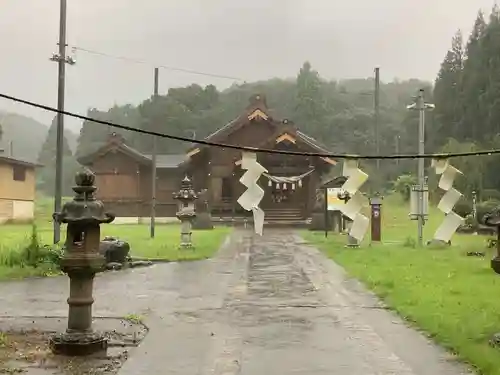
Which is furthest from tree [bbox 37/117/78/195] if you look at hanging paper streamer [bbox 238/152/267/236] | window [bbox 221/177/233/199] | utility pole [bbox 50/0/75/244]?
hanging paper streamer [bbox 238/152/267/236]

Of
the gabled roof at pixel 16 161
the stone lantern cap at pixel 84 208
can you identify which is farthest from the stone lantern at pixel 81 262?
the gabled roof at pixel 16 161

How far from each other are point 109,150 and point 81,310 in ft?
112

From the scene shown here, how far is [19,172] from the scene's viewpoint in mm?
40125

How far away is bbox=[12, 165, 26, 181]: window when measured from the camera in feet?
130

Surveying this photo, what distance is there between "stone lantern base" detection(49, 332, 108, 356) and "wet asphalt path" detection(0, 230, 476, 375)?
0.48 m

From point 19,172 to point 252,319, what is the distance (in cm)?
3360

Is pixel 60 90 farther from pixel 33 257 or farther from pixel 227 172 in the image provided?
pixel 227 172

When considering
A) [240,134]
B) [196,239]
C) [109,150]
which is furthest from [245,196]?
[109,150]

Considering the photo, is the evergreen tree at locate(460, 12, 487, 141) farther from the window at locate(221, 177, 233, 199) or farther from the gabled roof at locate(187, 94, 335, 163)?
the window at locate(221, 177, 233, 199)

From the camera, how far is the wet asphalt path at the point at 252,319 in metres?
6.78

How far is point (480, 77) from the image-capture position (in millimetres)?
48438

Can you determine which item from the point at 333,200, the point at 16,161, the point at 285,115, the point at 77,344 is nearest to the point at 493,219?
the point at 77,344

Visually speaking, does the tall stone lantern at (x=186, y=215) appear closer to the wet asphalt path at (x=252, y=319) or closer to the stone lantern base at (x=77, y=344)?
the wet asphalt path at (x=252, y=319)

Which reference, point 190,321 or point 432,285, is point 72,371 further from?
point 432,285
